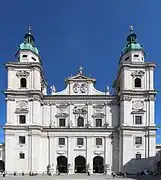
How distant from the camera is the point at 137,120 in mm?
59562

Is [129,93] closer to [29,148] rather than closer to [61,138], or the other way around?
[61,138]

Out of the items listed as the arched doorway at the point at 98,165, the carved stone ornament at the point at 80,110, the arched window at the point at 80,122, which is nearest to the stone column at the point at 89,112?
the carved stone ornament at the point at 80,110

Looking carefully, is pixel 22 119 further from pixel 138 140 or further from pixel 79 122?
pixel 138 140

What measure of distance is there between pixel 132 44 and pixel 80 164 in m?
24.2

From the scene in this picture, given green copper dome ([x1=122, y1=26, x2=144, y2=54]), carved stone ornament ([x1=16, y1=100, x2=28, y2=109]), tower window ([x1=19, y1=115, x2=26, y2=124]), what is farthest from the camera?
green copper dome ([x1=122, y1=26, x2=144, y2=54])

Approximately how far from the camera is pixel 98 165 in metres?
60.8

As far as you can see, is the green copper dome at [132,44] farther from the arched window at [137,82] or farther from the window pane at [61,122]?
the window pane at [61,122]

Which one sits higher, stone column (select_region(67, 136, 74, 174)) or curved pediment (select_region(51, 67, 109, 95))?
curved pediment (select_region(51, 67, 109, 95))

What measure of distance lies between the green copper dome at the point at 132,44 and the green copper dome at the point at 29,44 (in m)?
17.3

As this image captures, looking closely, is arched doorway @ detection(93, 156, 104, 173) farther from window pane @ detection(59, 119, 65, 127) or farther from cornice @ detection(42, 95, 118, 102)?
cornice @ detection(42, 95, 118, 102)

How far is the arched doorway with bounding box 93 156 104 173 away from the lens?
60250mm

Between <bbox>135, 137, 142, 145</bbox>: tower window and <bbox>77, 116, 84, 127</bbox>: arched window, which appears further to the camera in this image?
<bbox>77, 116, 84, 127</bbox>: arched window

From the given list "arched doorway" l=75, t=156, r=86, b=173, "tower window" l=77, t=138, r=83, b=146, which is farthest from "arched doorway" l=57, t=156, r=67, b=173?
"tower window" l=77, t=138, r=83, b=146

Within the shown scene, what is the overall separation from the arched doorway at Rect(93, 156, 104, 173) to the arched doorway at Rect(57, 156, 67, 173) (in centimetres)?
521
